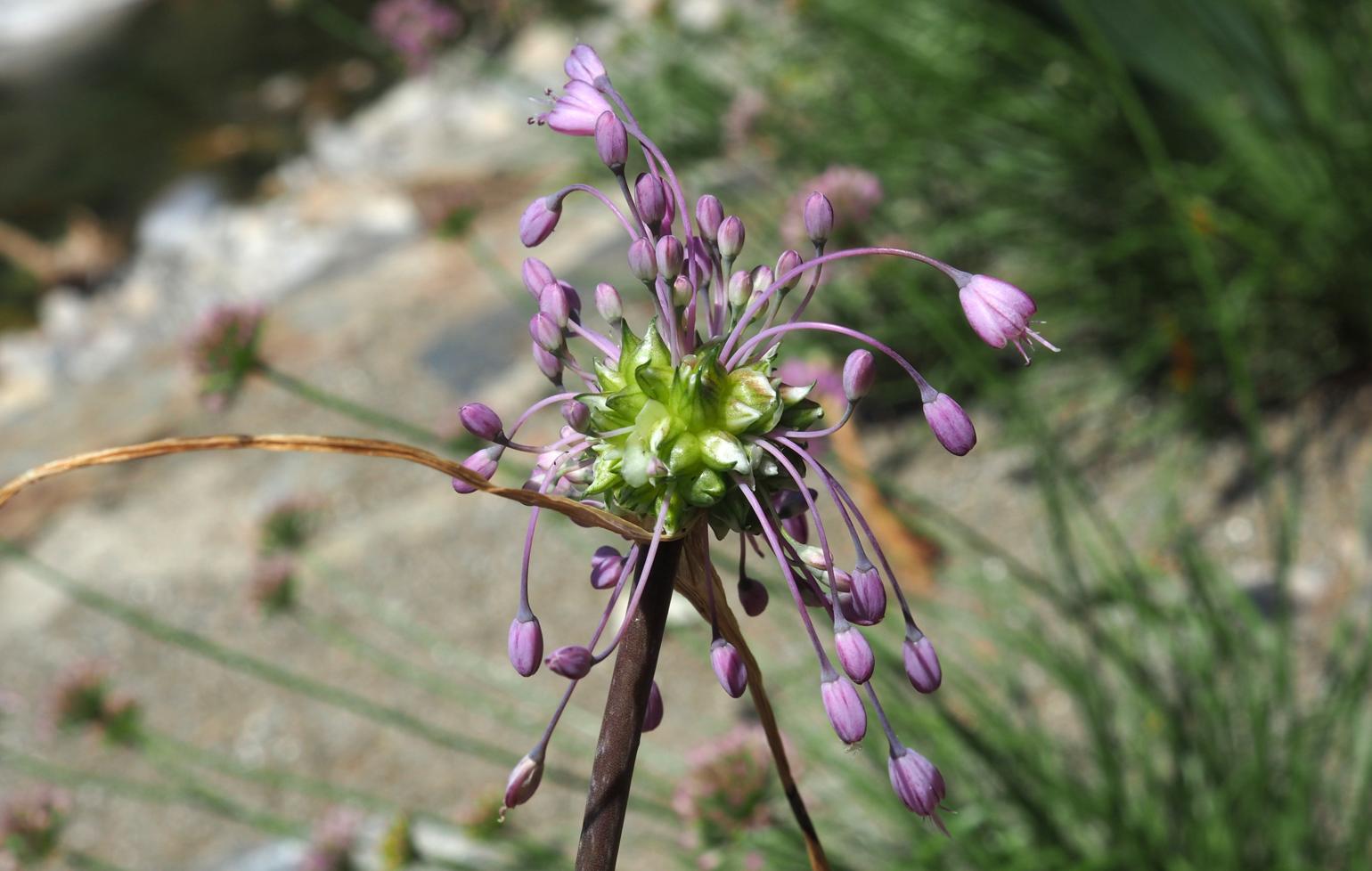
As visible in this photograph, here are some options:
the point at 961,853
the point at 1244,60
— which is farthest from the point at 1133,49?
the point at 961,853

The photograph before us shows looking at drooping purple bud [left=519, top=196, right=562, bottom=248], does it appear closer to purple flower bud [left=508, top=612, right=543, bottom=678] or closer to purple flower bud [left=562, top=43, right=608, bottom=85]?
purple flower bud [left=562, top=43, right=608, bottom=85]

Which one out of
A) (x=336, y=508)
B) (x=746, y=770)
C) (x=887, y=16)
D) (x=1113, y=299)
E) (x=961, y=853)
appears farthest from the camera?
(x=336, y=508)

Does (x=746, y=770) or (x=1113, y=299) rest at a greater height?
(x=746, y=770)

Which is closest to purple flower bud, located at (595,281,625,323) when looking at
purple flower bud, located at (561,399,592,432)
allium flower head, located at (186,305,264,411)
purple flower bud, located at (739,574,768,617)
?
purple flower bud, located at (561,399,592,432)

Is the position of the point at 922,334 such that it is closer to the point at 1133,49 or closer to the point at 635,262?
the point at 1133,49

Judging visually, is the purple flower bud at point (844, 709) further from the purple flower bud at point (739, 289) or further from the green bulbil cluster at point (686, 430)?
the purple flower bud at point (739, 289)

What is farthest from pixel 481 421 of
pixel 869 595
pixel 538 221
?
pixel 869 595
